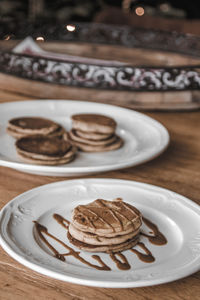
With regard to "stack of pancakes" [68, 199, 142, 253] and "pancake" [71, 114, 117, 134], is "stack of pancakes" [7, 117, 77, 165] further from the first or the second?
"stack of pancakes" [68, 199, 142, 253]

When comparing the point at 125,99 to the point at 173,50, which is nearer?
the point at 125,99

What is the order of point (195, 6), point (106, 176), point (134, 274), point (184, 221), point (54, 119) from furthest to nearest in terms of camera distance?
1. point (195, 6)
2. point (54, 119)
3. point (106, 176)
4. point (184, 221)
5. point (134, 274)

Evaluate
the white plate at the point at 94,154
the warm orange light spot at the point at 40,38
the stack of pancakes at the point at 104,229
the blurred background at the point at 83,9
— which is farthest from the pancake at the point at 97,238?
the blurred background at the point at 83,9

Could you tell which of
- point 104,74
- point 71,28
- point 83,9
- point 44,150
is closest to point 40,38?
point 71,28

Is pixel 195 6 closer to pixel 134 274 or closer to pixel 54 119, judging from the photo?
pixel 54 119

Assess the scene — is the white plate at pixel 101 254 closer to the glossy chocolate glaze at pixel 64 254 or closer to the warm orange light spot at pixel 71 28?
the glossy chocolate glaze at pixel 64 254

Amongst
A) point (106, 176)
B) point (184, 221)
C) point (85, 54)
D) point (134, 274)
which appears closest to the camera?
point (134, 274)

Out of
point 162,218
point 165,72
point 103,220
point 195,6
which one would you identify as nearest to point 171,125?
point 165,72
